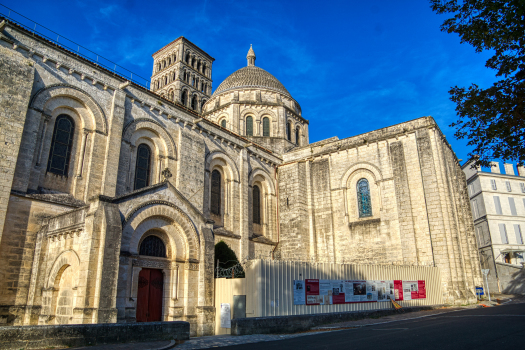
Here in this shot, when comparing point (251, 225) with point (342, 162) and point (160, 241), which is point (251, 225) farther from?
point (160, 241)

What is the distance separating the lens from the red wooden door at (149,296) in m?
12.8

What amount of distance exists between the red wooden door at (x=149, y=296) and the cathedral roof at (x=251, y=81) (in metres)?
24.3

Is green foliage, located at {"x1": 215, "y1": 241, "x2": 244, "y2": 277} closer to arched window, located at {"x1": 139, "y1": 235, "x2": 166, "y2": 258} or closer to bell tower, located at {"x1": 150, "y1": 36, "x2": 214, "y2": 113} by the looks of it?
arched window, located at {"x1": 139, "y1": 235, "x2": 166, "y2": 258}

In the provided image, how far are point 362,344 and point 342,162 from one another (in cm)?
1952

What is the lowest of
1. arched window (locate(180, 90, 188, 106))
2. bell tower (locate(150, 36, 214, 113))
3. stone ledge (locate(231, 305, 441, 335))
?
stone ledge (locate(231, 305, 441, 335))

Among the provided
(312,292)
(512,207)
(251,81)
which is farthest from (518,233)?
(312,292)

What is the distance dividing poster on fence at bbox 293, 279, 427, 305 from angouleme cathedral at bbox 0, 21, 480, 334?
324 centimetres

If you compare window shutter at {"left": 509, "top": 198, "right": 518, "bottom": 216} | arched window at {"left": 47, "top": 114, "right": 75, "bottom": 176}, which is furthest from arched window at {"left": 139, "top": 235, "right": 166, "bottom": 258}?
window shutter at {"left": 509, "top": 198, "right": 518, "bottom": 216}

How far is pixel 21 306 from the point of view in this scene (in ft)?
43.2

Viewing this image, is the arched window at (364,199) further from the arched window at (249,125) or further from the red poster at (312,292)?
the arched window at (249,125)

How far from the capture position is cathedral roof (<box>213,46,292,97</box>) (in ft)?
114

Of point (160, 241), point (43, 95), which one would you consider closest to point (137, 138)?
point (43, 95)

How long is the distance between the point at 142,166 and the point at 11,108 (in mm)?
6579

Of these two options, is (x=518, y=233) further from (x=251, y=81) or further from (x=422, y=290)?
(x=251, y=81)
